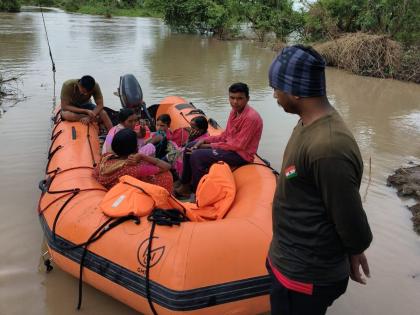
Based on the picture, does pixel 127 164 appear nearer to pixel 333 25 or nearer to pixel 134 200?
pixel 134 200

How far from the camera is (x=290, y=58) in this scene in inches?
56.8

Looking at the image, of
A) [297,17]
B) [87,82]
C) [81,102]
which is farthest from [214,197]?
[297,17]

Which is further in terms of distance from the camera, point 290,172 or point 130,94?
point 130,94

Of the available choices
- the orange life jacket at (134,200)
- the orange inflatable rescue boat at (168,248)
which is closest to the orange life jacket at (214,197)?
the orange inflatable rescue boat at (168,248)

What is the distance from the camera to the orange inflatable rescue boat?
2.41 m

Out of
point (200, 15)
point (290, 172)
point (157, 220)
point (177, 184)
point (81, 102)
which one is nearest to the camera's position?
point (290, 172)

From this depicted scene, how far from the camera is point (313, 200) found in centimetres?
144

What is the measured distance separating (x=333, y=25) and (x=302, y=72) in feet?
46.4

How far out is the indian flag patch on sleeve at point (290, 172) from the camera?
1452mm

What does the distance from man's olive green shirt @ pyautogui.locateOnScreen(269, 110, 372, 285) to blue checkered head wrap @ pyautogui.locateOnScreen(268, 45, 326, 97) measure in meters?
0.11

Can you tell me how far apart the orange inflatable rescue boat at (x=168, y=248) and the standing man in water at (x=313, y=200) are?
86 cm

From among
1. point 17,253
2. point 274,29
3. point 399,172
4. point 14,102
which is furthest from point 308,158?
point 274,29

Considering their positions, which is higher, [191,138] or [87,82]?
[87,82]

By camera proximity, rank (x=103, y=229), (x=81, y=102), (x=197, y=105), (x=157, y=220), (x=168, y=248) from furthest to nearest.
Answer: (x=197, y=105), (x=81, y=102), (x=103, y=229), (x=157, y=220), (x=168, y=248)
